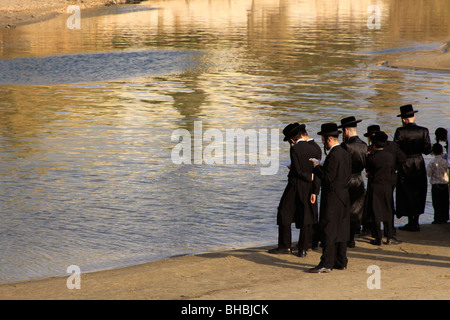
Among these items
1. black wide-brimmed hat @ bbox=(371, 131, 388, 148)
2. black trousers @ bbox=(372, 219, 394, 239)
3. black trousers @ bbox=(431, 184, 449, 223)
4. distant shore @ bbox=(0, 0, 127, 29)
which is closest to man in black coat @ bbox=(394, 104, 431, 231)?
black trousers @ bbox=(431, 184, 449, 223)

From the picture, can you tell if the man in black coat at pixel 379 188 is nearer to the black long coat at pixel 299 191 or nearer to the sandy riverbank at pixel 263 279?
the sandy riverbank at pixel 263 279

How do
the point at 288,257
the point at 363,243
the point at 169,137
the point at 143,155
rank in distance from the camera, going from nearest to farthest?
the point at 288,257, the point at 363,243, the point at 143,155, the point at 169,137

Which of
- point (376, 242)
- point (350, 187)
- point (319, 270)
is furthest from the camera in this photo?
point (376, 242)

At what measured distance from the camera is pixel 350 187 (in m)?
10.2

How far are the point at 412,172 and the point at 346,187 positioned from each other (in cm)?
218

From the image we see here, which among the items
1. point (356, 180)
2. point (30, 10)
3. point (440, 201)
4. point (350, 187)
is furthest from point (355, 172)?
point (30, 10)

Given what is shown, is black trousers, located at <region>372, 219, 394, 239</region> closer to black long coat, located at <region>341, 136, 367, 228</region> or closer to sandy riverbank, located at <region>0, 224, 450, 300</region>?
sandy riverbank, located at <region>0, 224, 450, 300</region>

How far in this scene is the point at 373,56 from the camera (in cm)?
3534

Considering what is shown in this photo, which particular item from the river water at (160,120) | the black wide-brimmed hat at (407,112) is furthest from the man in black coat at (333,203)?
the black wide-brimmed hat at (407,112)

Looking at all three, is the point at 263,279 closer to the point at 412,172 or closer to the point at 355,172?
the point at 355,172

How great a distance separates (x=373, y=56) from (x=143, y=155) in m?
21.5

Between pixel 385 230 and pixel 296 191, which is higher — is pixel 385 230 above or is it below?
below
